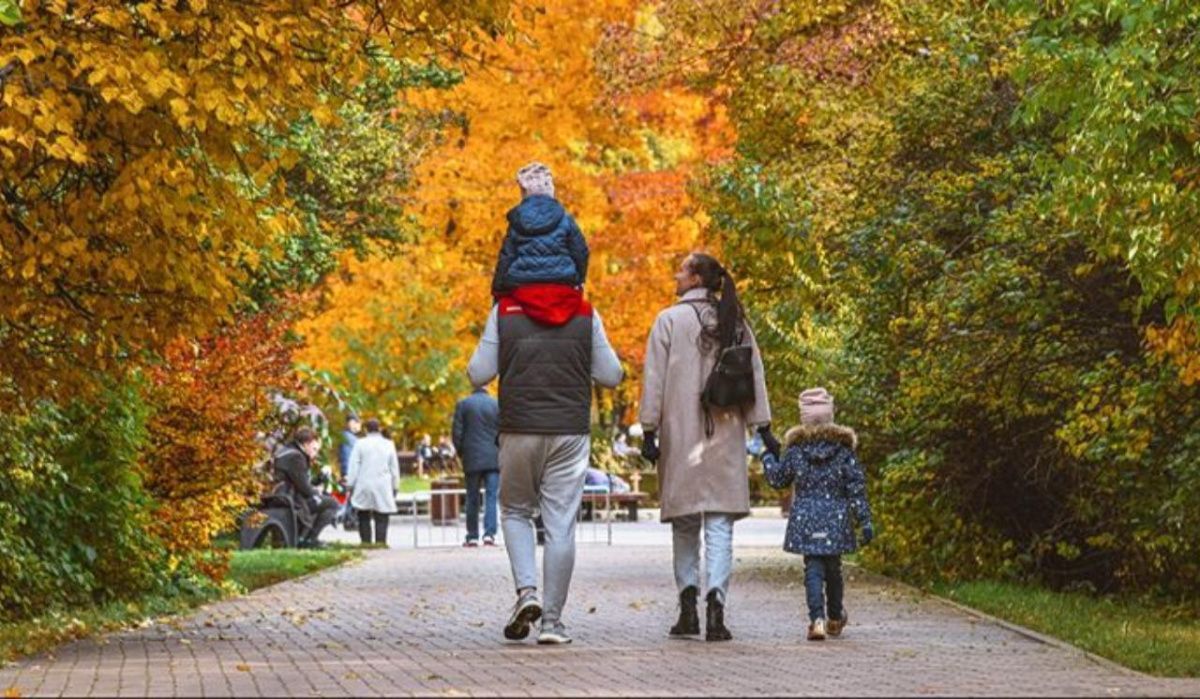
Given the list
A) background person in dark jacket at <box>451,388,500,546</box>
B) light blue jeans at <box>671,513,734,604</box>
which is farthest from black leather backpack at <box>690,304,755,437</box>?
background person in dark jacket at <box>451,388,500,546</box>

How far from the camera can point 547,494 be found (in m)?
13.6

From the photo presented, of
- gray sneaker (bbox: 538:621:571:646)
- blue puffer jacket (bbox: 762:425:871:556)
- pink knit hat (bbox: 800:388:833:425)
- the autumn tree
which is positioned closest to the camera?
the autumn tree

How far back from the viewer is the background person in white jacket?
32.6 metres

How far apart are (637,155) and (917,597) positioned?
103ft

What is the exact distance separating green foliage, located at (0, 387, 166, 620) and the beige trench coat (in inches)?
155

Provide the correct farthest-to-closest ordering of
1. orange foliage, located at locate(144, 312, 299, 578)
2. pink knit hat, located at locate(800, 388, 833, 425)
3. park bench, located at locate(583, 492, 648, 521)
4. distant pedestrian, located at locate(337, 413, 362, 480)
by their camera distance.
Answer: distant pedestrian, located at locate(337, 413, 362, 480)
park bench, located at locate(583, 492, 648, 521)
orange foliage, located at locate(144, 312, 299, 578)
pink knit hat, located at locate(800, 388, 833, 425)

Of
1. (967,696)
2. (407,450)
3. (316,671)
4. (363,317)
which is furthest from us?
(407,450)

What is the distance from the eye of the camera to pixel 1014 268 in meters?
17.4

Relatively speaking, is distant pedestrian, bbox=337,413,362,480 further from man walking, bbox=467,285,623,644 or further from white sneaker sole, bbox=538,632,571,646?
white sneaker sole, bbox=538,632,571,646

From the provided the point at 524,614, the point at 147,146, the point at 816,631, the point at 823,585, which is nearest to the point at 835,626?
the point at 823,585

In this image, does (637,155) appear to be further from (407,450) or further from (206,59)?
(206,59)

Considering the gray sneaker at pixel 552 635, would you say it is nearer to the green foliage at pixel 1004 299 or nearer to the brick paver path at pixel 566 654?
the brick paver path at pixel 566 654

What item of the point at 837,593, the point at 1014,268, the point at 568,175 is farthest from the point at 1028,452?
the point at 568,175

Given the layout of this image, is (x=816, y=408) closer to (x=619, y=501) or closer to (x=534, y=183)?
(x=534, y=183)
